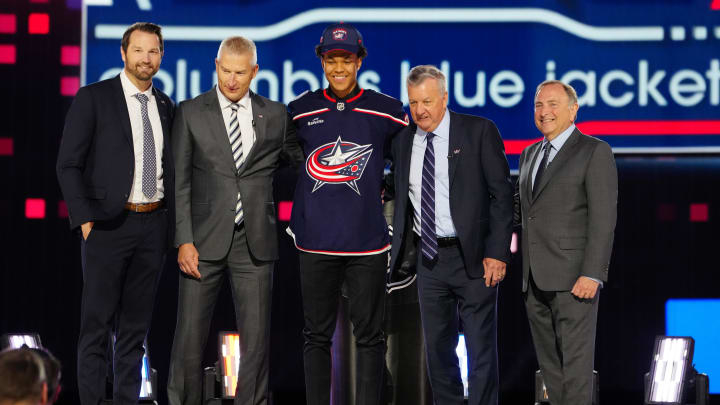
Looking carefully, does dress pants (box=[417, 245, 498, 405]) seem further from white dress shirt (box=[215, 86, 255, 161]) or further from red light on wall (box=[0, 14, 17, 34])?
red light on wall (box=[0, 14, 17, 34])

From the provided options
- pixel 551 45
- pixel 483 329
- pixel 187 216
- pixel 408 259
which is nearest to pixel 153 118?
pixel 187 216

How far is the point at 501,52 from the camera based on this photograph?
17.4ft

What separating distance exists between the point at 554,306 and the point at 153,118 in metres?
1.81

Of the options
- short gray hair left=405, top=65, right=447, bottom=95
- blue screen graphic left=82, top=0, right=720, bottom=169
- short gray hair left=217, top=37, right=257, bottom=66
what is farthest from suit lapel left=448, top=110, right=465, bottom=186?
blue screen graphic left=82, top=0, right=720, bottom=169

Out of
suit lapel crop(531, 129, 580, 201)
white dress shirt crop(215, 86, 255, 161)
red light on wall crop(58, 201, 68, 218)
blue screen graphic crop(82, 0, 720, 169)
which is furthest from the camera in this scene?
red light on wall crop(58, 201, 68, 218)

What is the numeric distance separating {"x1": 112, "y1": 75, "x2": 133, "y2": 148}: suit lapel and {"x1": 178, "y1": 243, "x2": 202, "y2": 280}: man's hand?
0.47 metres

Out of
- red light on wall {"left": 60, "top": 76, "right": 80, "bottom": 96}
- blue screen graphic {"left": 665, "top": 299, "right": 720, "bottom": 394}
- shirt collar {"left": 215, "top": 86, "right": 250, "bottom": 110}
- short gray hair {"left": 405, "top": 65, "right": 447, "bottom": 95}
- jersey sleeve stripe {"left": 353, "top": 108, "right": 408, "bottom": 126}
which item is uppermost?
red light on wall {"left": 60, "top": 76, "right": 80, "bottom": 96}

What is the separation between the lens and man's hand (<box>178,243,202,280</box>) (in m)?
3.76

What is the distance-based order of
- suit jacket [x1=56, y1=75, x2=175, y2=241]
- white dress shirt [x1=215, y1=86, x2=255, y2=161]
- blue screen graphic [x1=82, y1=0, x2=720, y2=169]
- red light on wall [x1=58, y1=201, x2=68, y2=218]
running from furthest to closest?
red light on wall [x1=58, y1=201, x2=68, y2=218] → blue screen graphic [x1=82, y1=0, x2=720, y2=169] → white dress shirt [x1=215, y1=86, x2=255, y2=161] → suit jacket [x1=56, y1=75, x2=175, y2=241]

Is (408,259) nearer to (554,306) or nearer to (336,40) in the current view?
(554,306)

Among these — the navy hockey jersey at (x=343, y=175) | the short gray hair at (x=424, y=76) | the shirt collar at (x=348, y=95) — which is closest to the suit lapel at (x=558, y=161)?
the short gray hair at (x=424, y=76)

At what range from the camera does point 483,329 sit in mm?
3771

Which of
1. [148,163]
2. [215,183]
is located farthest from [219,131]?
[148,163]

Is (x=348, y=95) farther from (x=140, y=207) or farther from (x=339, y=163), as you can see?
(x=140, y=207)
